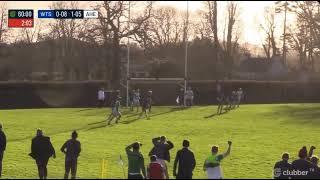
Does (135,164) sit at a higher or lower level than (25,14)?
lower

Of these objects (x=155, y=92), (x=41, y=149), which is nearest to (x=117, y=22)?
(x=155, y=92)

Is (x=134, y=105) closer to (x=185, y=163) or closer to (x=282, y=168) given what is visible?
(x=185, y=163)

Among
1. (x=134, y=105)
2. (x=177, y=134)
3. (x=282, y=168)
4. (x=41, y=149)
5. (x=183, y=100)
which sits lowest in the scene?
(x=177, y=134)

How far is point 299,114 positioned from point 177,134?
16374mm

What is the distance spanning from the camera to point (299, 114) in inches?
1759

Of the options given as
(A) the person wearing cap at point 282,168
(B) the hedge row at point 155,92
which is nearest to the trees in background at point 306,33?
(B) the hedge row at point 155,92

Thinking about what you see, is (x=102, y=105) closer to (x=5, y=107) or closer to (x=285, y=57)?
(x=5, y=107)

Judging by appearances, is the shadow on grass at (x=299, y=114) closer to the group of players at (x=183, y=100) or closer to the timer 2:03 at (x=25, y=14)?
the group of players at (x=183, y=100)

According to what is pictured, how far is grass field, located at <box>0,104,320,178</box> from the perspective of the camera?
2173 centimetres

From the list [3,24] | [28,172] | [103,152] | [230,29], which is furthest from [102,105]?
[28,172]

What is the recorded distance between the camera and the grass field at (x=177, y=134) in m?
21.7

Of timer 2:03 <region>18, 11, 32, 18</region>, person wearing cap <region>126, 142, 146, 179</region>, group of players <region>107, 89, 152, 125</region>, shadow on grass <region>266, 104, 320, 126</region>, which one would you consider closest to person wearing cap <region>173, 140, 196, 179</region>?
person wearing cap <region>126, 142, 146, 179</region>
